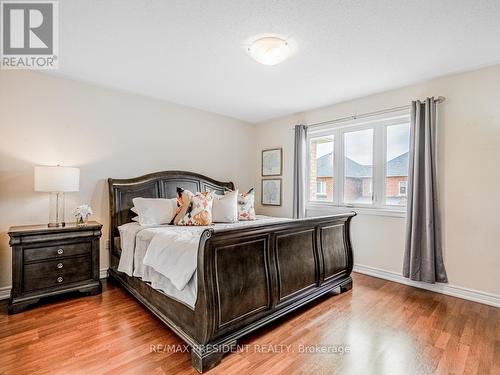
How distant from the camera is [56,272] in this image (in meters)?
2.56

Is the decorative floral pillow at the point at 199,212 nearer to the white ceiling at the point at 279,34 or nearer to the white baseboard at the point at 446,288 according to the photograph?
the white ceiling at the point at 279,34

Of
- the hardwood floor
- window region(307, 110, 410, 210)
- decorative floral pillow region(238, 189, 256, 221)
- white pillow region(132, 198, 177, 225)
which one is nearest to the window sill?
window region(307, 110, 410, 210)

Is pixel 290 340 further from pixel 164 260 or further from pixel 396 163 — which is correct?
pixel 396 163

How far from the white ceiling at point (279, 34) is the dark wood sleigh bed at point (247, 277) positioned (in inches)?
60.1

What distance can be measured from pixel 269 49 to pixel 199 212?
185 centimetres

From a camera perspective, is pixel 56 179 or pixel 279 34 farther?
pixel 56 179

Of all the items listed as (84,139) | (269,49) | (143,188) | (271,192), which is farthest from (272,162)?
(84,139)

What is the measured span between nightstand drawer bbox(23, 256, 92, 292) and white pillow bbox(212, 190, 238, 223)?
58.0 inches

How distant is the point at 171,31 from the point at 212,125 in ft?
7.66

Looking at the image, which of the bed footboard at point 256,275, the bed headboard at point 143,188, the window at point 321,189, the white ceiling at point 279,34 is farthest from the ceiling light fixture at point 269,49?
the window at point 321,189

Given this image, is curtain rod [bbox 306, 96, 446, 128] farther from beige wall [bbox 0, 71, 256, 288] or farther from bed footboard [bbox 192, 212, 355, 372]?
beige wall [bbox 0, 71, 256, 288]

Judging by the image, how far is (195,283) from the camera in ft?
5.64

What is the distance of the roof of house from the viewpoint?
3266 mm

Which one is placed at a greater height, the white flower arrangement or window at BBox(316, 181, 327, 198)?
window at BBox(316, 181, 327, 198)
